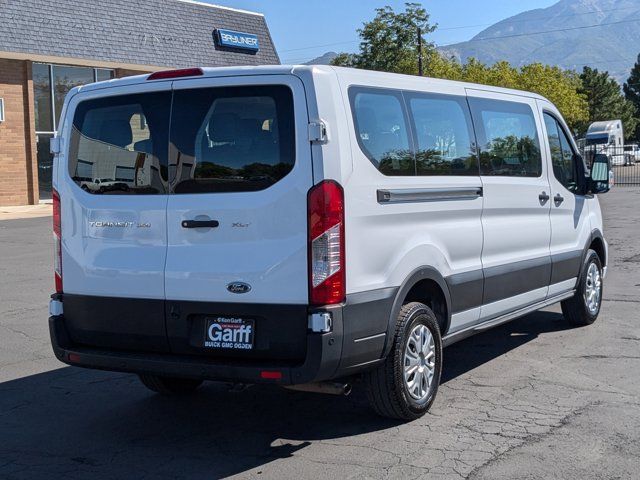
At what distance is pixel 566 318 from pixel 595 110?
7879cm

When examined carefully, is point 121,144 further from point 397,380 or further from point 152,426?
point 397,380

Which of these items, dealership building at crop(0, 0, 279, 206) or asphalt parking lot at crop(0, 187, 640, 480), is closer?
asphalt parking lot at crop(0, 187, 640, 480)

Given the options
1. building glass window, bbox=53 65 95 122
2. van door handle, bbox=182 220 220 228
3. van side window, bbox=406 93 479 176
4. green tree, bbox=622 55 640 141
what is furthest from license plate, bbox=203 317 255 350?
green tree, bbox=622 55 640 141

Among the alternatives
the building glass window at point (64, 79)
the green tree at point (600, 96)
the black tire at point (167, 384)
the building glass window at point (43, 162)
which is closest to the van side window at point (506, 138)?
the black tire at point (167, 384)

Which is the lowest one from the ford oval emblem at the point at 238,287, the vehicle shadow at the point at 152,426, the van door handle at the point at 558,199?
the vehicle shadow at the point at 152,426

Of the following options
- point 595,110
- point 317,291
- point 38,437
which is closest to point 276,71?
point 317,291

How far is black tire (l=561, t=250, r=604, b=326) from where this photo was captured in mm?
8039

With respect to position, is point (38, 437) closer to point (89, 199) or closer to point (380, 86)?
point (89, 199)

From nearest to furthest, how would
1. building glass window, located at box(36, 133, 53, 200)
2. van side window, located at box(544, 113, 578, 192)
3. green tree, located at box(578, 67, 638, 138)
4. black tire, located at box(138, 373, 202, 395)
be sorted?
black tire, located at box(138, 373, 202, 395)
van side window, located at box(544, 113, 578, 192)
building glass window, located at box(36, 133, 53, 200)
green tree, located at box(578, 67, 638, 138)

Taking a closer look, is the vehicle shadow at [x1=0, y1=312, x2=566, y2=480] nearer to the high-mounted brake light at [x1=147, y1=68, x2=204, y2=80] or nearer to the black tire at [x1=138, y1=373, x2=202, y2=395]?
the black tire at [x1=138, y1=373, x2=202, y2=395]

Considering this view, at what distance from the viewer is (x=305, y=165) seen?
4.58m

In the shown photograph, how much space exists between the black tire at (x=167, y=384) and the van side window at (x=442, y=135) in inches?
92.4

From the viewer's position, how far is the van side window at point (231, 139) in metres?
4.67

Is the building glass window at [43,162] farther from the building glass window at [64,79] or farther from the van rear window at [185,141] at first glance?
the van rear window at [185,141]
